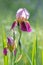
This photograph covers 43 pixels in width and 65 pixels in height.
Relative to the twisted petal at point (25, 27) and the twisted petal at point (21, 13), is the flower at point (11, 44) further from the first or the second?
the twisted petal at point (21, 13)

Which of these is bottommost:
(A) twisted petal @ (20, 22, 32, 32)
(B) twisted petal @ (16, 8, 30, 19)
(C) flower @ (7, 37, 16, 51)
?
(C) flower @ (7, 37, 16, 51)

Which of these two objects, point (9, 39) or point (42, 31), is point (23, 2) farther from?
point (9, 39)

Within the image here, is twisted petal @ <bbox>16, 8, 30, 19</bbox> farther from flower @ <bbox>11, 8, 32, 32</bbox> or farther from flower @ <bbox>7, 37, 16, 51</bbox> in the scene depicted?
flower @ <bbox>7, 37, 16, 51</bbox>

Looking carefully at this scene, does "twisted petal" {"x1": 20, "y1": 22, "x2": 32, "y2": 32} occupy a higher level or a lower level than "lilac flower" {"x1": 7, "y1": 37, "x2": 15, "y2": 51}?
higher

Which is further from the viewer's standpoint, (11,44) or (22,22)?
(22,22)

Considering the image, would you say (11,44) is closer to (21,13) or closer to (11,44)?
(11,44)

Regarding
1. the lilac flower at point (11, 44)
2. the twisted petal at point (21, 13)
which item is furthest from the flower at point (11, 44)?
the twisted petal at point (21, 13)

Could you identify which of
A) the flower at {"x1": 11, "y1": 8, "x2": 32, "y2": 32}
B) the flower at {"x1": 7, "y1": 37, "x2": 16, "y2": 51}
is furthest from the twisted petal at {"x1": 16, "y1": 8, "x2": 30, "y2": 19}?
the flower at {"x1": 7, "y1": 37, "x2": 16, "y2": 51}

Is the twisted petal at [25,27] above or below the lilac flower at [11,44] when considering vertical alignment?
above

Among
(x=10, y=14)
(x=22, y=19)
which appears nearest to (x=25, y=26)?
(x=22, y=19)

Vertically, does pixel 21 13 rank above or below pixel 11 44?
above

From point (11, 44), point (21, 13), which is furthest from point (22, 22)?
point (11, 44)

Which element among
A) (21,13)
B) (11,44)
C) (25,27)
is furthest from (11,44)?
(21,13)
